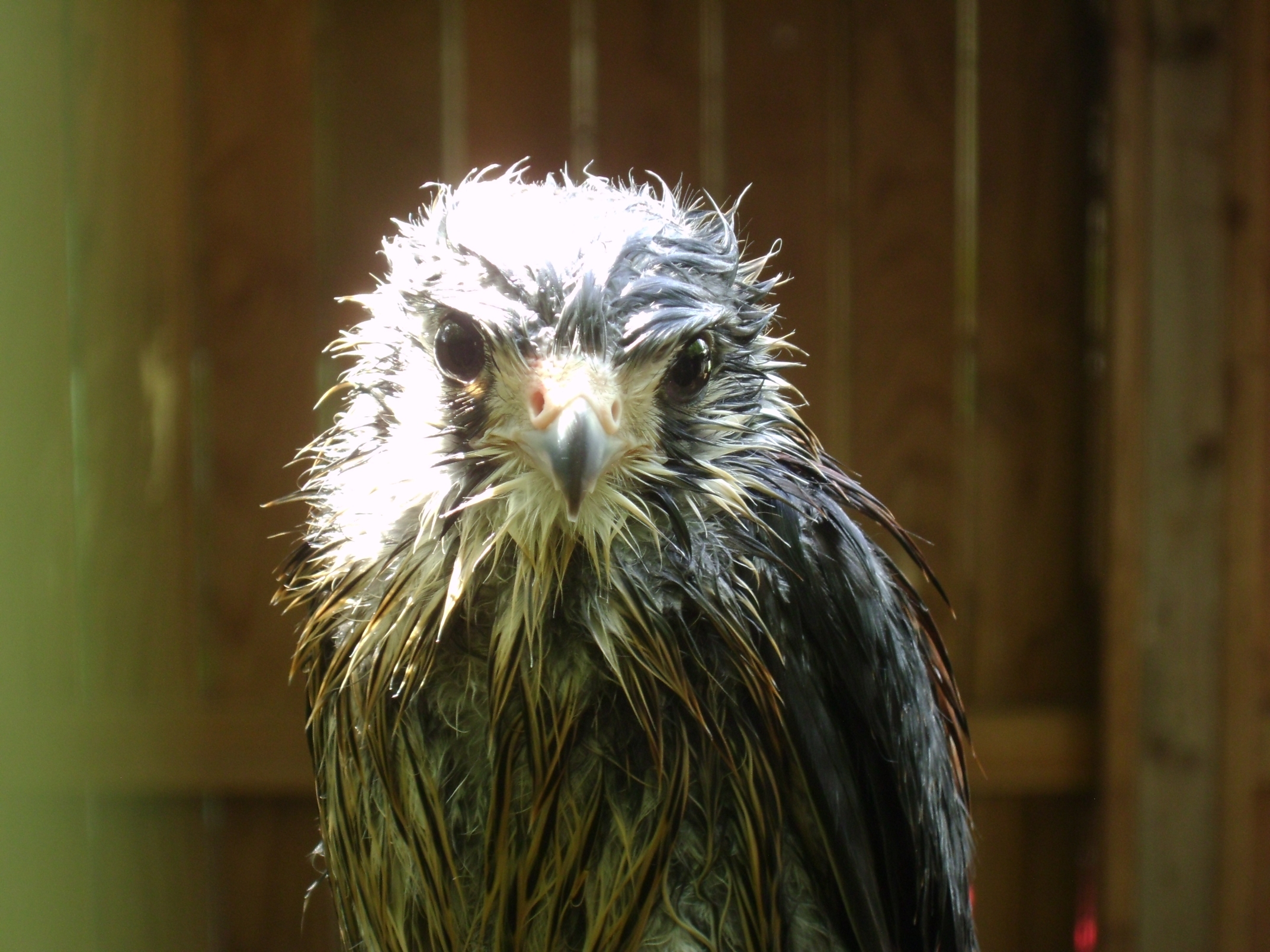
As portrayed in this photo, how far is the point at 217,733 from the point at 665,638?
1.09 metres

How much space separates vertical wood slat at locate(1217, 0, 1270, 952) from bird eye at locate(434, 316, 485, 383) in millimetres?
1319


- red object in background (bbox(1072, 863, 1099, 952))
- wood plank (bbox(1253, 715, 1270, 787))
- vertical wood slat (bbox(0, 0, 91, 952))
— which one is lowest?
red object in background (bbox(1072, 863, 1099, 952))

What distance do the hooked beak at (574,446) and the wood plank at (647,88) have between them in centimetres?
101

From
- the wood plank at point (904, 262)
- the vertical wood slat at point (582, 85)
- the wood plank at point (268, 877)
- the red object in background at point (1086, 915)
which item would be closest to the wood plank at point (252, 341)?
the wood plank at point (268, 877)

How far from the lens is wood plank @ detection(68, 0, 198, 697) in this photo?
2.74 feet

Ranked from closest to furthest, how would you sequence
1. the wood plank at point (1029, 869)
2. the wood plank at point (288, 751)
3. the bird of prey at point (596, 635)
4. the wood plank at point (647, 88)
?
the bird of prey at point (596, 635) < the wood plank at point (288, 751) < the wood plank at point (647, 88) < the wood plank at point (1029, 869)

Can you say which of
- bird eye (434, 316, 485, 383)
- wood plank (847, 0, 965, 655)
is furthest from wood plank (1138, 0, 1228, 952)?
bird eye (434, 316, 485, 383)

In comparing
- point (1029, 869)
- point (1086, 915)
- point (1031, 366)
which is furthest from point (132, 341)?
point (1086, 915)

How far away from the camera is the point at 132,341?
115cm

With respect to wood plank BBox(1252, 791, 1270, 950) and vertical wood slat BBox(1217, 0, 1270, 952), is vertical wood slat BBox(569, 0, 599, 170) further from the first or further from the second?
wood plank BBox(1252, 791, 1270, 950)

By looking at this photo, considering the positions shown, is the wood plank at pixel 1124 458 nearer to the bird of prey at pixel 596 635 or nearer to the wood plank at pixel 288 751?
the wood plank at pixel 288 751

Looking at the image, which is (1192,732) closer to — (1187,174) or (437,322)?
(1187,174)

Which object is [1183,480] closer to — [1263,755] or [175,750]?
[1263,755]

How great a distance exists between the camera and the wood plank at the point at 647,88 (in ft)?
4.97
